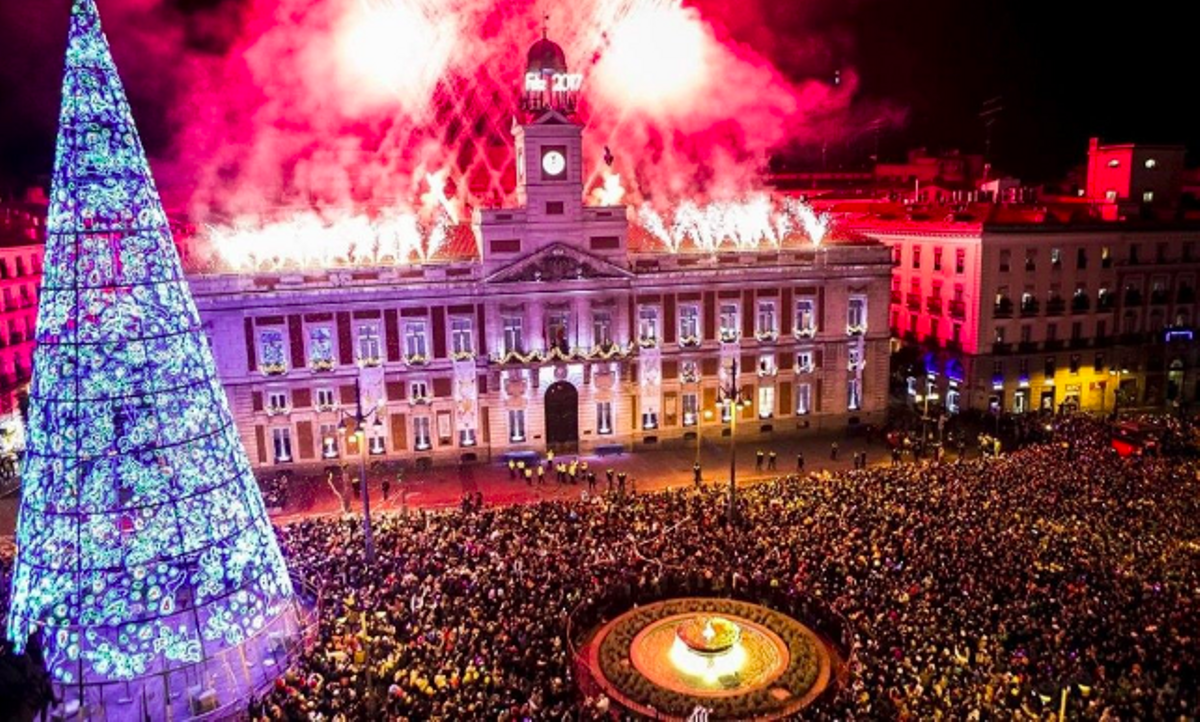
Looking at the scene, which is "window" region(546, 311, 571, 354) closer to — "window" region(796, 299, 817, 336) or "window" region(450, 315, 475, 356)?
"window" region(450, 315, 475, 356)

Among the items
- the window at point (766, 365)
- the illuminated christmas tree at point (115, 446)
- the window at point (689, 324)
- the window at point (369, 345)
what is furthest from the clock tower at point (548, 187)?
the illuminated christmas tree at point (115, 446)

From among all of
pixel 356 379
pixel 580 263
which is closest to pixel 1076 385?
pixel 580 263

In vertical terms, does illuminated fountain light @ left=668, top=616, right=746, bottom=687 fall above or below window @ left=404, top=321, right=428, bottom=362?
below

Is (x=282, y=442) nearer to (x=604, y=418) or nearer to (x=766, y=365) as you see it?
(x=604, y=418)

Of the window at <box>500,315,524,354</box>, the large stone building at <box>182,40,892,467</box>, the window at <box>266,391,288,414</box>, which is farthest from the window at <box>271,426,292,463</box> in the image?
the window at <box>500,315,524,354</box>

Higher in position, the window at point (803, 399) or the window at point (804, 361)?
the window at point (804, 361)

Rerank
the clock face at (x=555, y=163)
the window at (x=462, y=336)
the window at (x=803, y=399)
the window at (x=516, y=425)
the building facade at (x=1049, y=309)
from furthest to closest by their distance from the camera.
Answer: the building facade at (x=1049, y=309) < the window at (x=803, y=399) < the window at (x=516, y=425) < the clock face at (x=555, y=163) < the window at (x=462, y=336)

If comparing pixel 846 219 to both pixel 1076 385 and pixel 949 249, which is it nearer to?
pixel 949 249

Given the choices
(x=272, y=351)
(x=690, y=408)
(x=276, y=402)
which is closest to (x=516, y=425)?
(x=690, y=408)

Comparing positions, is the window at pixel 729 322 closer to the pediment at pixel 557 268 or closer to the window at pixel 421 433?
the pediment at pixel 557 268
